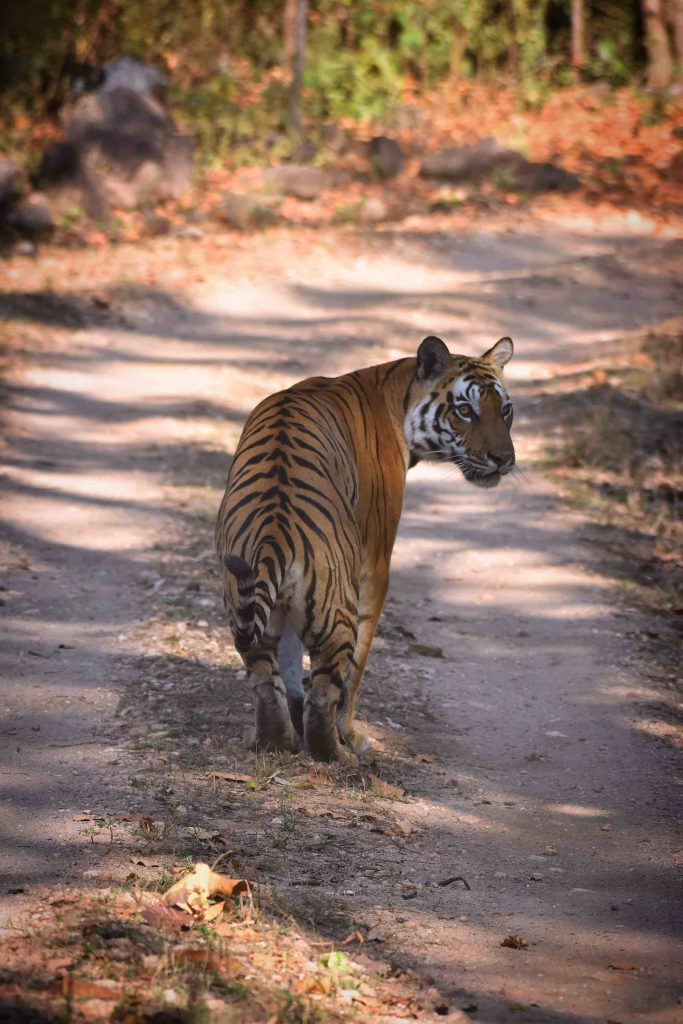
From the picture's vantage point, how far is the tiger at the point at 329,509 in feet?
15.2

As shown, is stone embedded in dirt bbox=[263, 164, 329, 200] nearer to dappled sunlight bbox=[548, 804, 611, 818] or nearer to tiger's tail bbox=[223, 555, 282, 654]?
dappled sunlight bbox=[548, 804, 611, 818]

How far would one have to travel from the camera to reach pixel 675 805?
5184 millimetres

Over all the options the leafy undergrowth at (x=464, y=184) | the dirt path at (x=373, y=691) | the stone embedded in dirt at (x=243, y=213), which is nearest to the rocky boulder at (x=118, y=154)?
the leafy undergrowth at (x=464, y=184)

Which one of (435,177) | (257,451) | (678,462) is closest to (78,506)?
(257,451)

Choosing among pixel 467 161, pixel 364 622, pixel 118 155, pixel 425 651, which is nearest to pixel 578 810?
pixel 364 622

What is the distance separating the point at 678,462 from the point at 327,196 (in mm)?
9103

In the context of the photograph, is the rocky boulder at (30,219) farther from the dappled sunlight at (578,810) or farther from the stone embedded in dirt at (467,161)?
the dappled sunlight at (578,810)

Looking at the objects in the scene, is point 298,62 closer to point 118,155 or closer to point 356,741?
point 118,155

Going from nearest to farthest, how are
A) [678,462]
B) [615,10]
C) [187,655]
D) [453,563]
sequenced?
[187,655]
[453,563]
[678,462]
[615,10]

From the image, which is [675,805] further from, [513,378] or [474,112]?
[474,112]

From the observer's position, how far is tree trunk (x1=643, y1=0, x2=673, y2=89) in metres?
23.0

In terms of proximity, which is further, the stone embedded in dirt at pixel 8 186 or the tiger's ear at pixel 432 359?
the stone embedded in dirt at pixel 8 186

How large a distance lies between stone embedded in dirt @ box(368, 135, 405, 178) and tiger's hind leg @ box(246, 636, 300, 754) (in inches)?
582

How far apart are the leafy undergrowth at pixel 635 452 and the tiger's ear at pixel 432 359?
2810 mm
